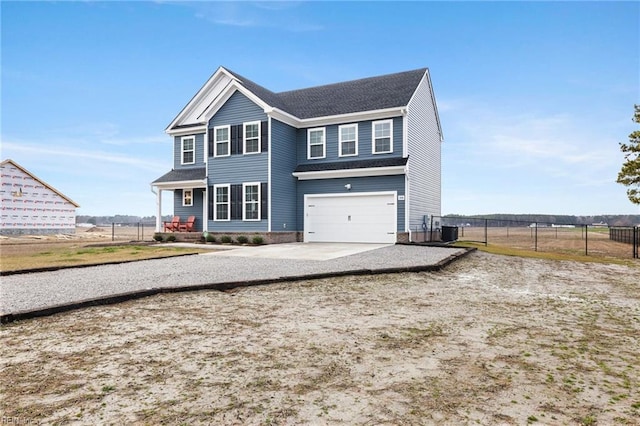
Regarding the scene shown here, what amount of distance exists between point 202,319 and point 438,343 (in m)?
3.27

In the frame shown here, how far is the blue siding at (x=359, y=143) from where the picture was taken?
1909 cm

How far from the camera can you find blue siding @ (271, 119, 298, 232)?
19484 mm

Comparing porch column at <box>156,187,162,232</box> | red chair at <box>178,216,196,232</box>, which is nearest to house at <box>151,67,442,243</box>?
red chair at <box>178,216,196,232</box>

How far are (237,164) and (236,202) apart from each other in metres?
2.01

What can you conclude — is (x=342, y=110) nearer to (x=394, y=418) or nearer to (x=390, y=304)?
(x=390, y=304)

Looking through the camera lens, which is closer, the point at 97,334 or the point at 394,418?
the point at 394,418

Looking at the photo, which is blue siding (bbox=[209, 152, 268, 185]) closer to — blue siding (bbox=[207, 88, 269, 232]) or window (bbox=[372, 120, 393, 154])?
blue siding (bbox=[207, 88, 269, 232])

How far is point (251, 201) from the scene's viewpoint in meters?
19.7

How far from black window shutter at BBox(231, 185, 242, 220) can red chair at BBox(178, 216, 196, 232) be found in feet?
13.1

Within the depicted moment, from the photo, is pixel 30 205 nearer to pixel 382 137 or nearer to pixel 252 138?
pixel 252 138

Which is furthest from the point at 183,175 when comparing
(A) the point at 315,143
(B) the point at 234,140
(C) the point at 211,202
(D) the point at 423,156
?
(D) the point at 423,156

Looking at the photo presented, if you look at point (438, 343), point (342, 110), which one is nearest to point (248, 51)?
point (342, 110)

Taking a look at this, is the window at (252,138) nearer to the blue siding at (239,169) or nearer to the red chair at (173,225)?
the blue siding at (239,169)

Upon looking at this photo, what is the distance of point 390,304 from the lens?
6.62 meters
